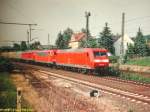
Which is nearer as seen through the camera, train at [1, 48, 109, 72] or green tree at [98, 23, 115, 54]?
train at [1, 48, 109, 72]

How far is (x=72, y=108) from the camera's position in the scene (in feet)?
43.8

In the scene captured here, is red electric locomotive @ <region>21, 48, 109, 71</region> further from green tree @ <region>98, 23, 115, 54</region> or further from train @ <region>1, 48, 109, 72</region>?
green tree @ <region>98, 23, 115, 54</region>

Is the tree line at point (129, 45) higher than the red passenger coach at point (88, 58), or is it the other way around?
the tree line at point (129, 45)

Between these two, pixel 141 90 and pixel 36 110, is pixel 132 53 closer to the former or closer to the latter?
pixel 141 90

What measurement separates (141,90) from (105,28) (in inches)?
2045

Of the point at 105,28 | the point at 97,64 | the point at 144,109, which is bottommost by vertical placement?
the point at 144,109

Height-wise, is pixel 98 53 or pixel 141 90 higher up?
pixel 98 53

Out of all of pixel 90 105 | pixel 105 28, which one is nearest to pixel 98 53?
pixel 90 105

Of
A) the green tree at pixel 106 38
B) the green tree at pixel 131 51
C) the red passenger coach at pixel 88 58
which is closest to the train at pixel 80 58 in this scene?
the red passenger coach at pixel 88 58

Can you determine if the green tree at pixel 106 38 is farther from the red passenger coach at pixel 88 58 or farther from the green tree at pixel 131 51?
the red passenger coach at pixel 88 58

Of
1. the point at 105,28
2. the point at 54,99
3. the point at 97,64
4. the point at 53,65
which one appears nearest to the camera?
the point at 54,99

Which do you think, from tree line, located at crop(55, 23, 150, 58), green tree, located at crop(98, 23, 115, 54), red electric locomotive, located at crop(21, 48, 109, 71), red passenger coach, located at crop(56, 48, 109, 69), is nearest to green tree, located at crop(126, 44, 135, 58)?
tree line, located at crop(55, 23, 150, 58)

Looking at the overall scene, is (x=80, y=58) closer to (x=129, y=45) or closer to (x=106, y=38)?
(x=129, y=45)

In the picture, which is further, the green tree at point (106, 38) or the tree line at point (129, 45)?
the green tree at point (106, 38)
